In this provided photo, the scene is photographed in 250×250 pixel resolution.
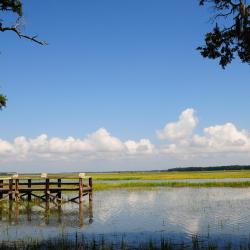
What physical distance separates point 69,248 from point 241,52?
A: 1196 centimetres

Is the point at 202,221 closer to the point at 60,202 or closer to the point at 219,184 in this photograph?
the point at 60,202

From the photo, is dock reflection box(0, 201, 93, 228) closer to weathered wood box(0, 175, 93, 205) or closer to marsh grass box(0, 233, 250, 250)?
weathered wood box(0, 175, 93, 205)

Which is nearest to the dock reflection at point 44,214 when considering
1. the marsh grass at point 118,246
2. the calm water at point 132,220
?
the calm water at point 132,220

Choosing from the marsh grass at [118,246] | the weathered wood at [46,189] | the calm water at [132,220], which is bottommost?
the calm water at [132,220]

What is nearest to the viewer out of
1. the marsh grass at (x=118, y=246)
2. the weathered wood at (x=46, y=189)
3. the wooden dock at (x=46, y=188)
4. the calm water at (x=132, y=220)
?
the marsh grass at (x=118, y=246)

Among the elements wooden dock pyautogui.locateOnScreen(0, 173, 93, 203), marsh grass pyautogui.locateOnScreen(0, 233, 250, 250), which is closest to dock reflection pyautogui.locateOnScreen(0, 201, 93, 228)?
wooden dock pyautogui.locateOnScreen(0, 173, 93, 203)

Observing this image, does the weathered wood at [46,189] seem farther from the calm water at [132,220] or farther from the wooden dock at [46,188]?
the calm water at [132,220]

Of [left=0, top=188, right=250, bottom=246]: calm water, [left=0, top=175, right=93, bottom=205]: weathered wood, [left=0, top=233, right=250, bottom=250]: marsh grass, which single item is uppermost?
[left=0, top=175, right=93, bottom=205]: weathered wood

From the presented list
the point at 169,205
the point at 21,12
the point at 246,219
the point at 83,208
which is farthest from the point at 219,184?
the point at 21,12

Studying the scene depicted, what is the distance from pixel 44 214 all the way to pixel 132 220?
26.3ft

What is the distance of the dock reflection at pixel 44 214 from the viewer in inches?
1206

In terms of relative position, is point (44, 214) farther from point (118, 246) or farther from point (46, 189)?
point (118, 246)

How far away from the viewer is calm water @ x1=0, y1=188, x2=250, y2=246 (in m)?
24.8

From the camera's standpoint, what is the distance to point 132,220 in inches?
1236
